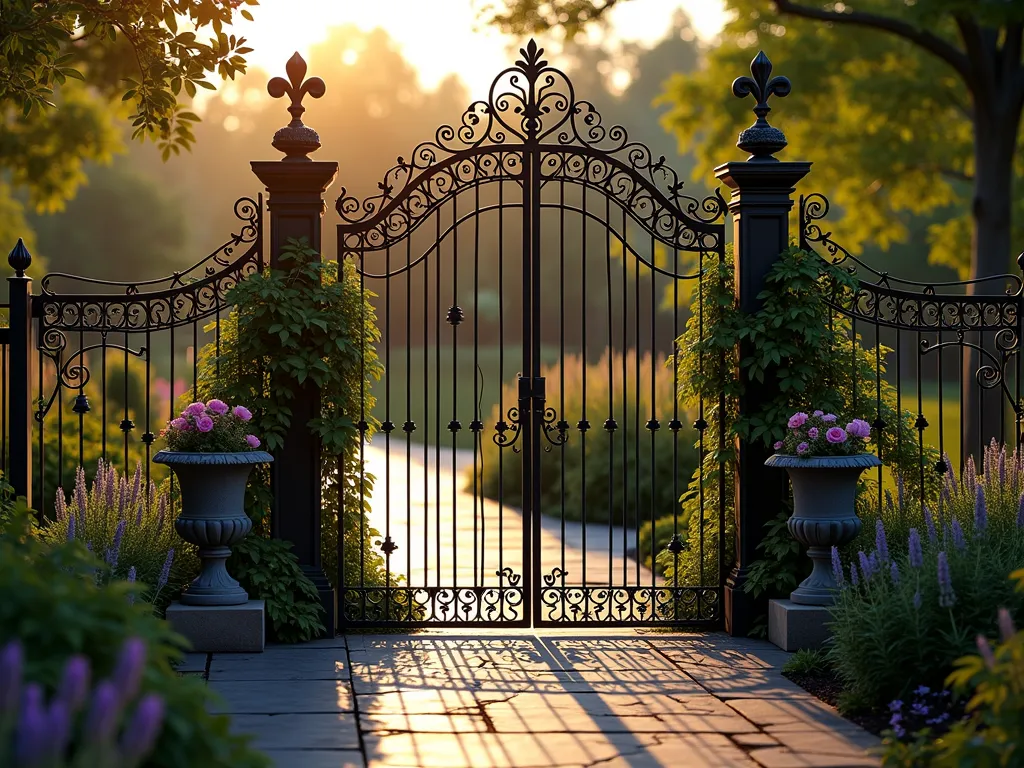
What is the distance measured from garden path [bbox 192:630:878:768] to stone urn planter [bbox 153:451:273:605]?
1.27ft

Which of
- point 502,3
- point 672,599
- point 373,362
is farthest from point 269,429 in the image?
point 502,3

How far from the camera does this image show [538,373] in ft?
25.4

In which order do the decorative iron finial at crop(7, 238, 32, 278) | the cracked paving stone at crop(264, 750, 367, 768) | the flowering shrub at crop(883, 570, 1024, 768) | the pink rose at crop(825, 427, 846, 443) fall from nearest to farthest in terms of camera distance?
1. the flowering shrub at crop(883, 570, 1024, 768)
2. the cracked paving stone at crop(264, 750, 367, 768)
3. the pink rose at crop(825, 427, 846, 443)
4. the decorative iron finial at crop(7, 238, 32, 278)

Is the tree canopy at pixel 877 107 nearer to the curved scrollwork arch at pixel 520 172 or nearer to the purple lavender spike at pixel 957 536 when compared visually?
the curved scrollwork arch at pixel 520 172

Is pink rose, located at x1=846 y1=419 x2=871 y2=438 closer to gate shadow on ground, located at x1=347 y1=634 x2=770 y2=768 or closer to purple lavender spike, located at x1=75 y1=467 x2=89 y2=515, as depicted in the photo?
gate shadow on ground, located at x1=347 y1=634 x2=770 y2=768

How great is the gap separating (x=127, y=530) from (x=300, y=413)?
46.7 inches

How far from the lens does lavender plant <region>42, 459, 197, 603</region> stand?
6945 millimetres

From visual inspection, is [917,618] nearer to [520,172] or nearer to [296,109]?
[520,172]

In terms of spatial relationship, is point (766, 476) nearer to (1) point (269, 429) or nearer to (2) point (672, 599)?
(2) point (672, 599)

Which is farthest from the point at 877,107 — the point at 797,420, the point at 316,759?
the point at 316,759

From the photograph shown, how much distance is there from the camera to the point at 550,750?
504cm

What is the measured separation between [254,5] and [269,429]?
2925mm

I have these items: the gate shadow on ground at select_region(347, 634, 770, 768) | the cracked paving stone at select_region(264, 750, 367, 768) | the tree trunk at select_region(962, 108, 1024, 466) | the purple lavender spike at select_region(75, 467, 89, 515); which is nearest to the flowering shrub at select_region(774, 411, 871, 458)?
the gate shadow on ground at select_region(347, 634, 770, 768)

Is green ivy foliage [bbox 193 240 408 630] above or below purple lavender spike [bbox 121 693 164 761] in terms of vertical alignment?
above
